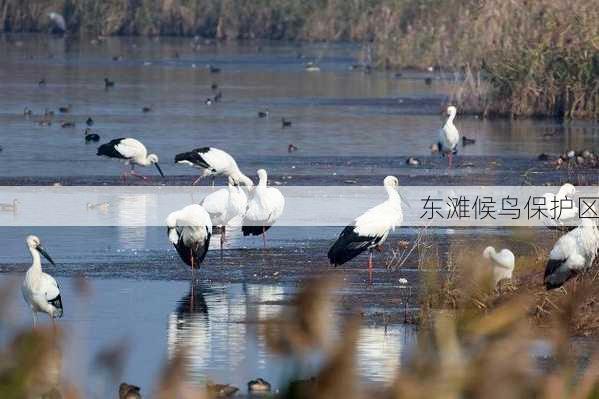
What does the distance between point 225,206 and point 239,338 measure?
472cm

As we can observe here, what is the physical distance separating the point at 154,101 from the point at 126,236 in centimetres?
1953

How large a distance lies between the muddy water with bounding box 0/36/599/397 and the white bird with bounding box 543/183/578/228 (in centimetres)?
67

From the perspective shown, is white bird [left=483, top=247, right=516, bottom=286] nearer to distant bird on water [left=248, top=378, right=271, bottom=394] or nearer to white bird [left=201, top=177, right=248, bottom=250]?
distant bird on water [left=248, top=378, right=271, bottom=394]

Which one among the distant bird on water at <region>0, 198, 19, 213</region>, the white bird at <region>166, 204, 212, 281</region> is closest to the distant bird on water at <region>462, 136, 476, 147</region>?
the distant bird on water at <region>0, 198, 19, 213</region>

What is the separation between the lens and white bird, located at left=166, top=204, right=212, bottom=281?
12.7 m

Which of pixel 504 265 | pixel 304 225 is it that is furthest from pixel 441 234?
pixel 504 265

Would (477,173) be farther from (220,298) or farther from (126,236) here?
(220,298)

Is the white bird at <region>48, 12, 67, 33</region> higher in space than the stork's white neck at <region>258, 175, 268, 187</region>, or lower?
higher

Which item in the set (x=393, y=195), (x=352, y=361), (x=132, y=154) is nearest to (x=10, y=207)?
(x=132, y=154)

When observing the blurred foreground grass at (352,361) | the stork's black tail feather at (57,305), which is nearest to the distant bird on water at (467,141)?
the stork's black tail feather at (57,305)

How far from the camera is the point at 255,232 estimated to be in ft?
48.4

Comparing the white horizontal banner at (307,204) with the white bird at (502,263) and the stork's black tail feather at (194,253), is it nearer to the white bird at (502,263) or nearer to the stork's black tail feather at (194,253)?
the stork's black tail feather at (194,253)

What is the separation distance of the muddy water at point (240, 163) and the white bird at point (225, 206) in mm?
278

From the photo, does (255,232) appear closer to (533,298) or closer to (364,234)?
(364,234)
